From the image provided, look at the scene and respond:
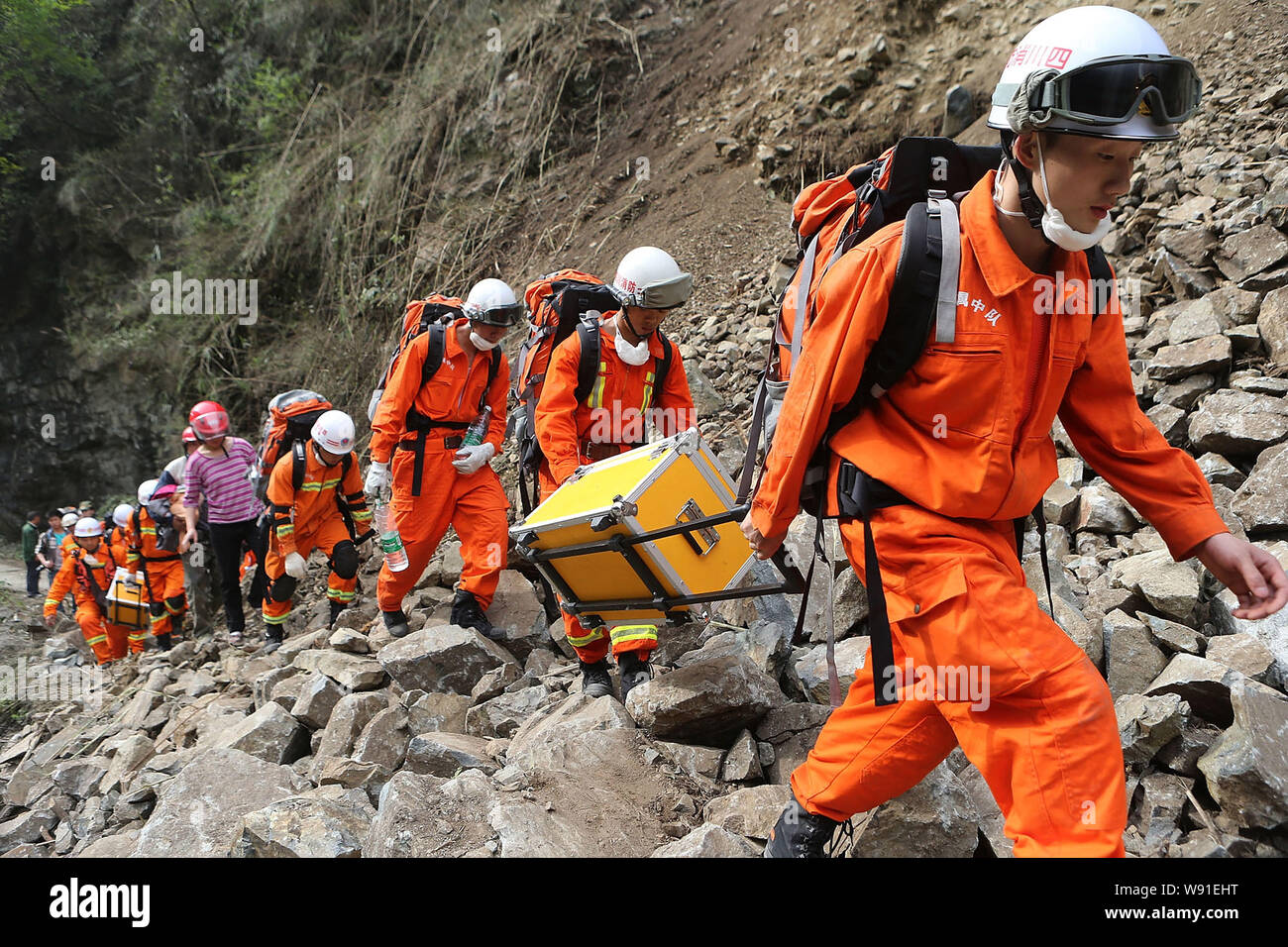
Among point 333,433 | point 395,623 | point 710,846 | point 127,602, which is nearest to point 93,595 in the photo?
point 127,602

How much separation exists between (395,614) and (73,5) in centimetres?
1775

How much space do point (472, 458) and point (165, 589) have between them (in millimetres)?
5215

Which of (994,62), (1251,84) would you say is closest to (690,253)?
(994,62)

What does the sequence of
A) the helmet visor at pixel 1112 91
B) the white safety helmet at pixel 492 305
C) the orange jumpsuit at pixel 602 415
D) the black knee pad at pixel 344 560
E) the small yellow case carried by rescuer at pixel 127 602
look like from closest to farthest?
the helmet visor at pixel 1112 91 → the orange jumpsuit at pixel 602 415 → the white safety helmet at pixel 492 305 → the black knee pad at pixel 344 560 → the small yellow case carried by rescuer at pixel 127 602

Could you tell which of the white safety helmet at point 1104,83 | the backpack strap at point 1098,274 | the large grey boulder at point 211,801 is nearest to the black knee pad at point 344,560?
the large grey boulder at point 211,801

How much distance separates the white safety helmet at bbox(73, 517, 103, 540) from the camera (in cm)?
1102

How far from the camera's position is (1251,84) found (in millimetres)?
6359

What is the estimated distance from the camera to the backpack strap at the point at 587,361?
4.64 meters

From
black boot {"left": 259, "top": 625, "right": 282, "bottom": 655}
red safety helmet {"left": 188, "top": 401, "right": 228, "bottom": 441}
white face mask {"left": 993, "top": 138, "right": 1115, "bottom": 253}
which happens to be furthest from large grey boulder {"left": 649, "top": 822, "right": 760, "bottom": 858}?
red safety helmet {"left": 188, "top": 401, "right": 228, "bottom": 441}

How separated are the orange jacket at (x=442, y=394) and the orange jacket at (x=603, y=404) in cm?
143

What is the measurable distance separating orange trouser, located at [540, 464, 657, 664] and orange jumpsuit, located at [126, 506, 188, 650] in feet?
20.4

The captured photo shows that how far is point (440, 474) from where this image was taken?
19.6 feet

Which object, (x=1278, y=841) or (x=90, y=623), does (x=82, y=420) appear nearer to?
(x=90, y=623)

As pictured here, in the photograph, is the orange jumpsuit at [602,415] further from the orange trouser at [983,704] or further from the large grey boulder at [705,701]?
the orange trouser at [983,704]
